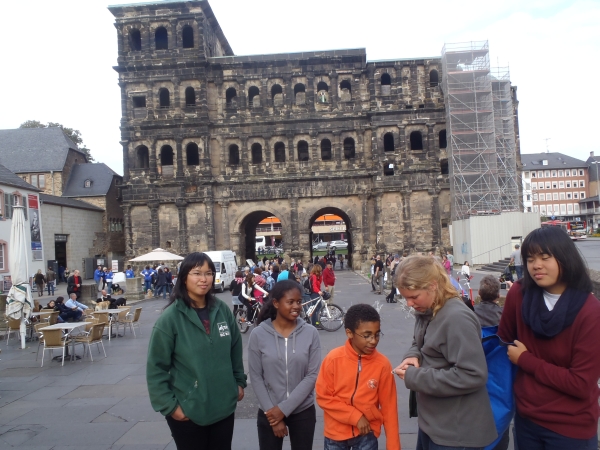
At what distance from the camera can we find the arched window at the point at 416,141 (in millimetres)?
36438

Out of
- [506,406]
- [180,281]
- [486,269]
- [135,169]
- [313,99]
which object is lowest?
[486,269]

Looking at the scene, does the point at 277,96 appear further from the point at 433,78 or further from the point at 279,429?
the point at 279,429

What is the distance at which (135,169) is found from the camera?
35344 millimetres

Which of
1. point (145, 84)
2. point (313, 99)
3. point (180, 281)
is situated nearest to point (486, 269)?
point (313, 99)

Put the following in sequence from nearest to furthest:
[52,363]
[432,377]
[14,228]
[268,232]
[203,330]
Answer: [432,377] < [203,330] < [52,363] < [14,228] < [268,232]

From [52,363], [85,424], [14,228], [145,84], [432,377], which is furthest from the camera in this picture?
[145,84]

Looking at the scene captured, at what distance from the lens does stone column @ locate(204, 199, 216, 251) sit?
1366 inches

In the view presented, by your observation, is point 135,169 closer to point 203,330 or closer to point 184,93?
point 184,93

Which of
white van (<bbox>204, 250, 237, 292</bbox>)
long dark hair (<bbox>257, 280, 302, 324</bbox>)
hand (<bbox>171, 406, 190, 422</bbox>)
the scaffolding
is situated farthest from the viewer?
the scaffolding

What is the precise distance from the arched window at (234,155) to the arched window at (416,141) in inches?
495

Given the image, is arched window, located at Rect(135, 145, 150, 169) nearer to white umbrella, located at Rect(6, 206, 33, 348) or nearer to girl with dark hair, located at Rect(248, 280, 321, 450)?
white umbrella, located at Rect(6, 206, 33, 348)

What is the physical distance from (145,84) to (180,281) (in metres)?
34.7

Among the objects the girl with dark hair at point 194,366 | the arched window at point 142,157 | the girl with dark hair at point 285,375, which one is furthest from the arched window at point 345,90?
the girl with dark hair at point 194,366

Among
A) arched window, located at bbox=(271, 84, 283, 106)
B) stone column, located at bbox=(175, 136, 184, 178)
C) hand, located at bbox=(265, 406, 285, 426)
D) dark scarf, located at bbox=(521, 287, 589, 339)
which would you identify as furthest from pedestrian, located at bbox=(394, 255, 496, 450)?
arched window, located at bbox=(271, 84, 283, 106)
